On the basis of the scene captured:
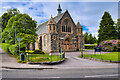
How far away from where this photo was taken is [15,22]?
783 inches

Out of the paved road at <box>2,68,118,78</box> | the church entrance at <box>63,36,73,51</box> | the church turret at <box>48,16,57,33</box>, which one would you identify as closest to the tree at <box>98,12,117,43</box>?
the church entrance at <box>63,36,73,51</box>

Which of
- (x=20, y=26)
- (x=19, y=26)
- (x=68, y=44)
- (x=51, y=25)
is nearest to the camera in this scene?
(x=19, y=26)

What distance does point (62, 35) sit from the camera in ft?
113

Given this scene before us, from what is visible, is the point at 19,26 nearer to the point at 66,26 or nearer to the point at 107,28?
the point at 66,26

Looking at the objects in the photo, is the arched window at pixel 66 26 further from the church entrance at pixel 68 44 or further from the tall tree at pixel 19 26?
the tall tree at pixel 19 26

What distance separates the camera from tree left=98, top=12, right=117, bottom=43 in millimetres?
39737

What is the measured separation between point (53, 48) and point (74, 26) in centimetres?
1122

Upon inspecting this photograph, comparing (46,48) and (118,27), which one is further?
(118,27)

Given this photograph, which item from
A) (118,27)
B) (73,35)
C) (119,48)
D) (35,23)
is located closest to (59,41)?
(73,35)

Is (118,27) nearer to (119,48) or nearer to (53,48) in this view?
(119,48)

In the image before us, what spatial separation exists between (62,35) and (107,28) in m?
18.2

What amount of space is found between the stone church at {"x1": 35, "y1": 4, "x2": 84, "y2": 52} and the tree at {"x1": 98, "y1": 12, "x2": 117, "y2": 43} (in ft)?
30.7

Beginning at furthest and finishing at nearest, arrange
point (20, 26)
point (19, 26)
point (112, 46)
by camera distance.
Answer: point (112, 46) → point (20, 26) → point (19, 26)

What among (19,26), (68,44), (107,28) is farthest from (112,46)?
(19,26)
